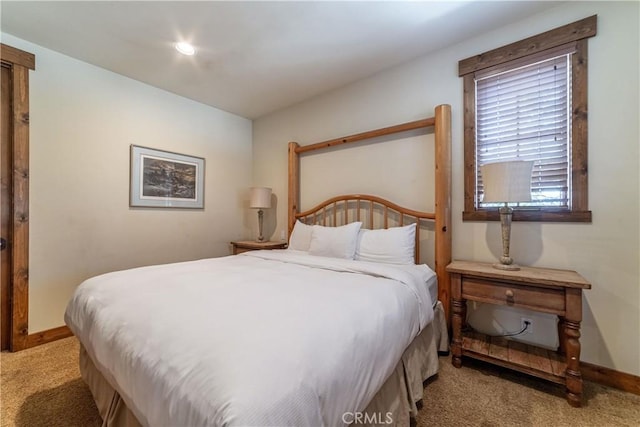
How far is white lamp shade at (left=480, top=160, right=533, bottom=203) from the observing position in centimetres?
170

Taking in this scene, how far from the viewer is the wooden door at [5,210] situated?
84.6 inches

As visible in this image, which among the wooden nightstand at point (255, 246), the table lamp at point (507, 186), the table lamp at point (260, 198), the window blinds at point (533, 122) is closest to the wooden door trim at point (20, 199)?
the wooden nightstand at point (255, 246)

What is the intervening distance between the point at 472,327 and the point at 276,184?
2.71m

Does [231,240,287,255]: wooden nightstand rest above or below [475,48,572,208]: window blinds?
below

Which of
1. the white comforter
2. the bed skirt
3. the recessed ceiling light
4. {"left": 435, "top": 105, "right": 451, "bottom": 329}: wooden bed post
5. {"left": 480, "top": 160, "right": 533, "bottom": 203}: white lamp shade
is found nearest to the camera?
the white comforter

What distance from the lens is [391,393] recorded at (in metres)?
1.25

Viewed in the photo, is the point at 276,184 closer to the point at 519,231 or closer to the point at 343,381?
the point at 519,231

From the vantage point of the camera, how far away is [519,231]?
1.97m

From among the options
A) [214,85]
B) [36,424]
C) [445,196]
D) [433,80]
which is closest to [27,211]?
[36,424]

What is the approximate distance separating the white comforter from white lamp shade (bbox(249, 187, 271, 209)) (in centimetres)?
179

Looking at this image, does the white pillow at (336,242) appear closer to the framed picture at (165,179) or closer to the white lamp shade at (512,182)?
the white lamp shade at (512,182)

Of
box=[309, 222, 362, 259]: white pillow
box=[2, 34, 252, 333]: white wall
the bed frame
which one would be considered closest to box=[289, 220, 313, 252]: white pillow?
box=[309, 222, 362, 259]: white pillow

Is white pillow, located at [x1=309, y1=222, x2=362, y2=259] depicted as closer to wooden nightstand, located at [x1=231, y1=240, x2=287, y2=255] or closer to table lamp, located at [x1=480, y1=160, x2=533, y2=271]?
wooden nightstand, located at [x1=231, y1=240, x2=287, y2=255]

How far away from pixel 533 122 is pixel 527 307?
1.31 m
